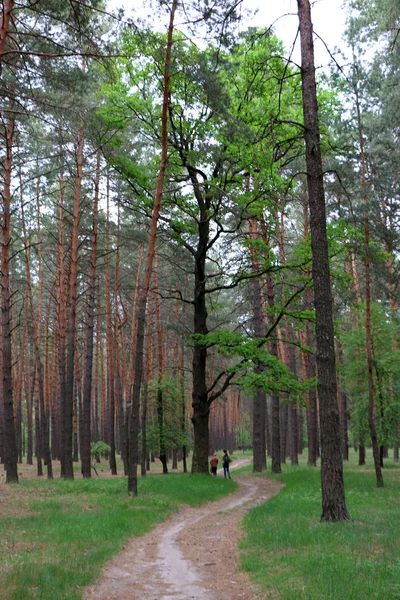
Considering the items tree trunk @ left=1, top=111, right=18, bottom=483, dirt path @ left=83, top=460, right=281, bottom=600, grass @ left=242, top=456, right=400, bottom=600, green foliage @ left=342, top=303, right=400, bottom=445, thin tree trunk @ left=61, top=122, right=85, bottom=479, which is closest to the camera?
grass @ left=242, top=456, right=400, bottom=600

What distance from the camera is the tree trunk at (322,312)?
9.02m

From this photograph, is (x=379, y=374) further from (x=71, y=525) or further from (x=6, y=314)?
(x=71, y=525)

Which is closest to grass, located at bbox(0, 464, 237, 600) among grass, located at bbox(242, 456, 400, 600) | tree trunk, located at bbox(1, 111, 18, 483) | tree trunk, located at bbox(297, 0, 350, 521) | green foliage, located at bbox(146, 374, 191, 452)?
tree trunk, located at bbox(1, 111, 18, 483)

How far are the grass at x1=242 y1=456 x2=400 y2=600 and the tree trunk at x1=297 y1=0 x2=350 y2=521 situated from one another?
736 millimetres

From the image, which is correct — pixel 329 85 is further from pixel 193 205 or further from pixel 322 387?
pixel 322 387

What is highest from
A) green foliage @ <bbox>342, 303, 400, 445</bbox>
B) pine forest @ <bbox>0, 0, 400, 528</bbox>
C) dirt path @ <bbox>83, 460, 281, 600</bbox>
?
pine forest @ <bbox>0, 0, 400, 528</bbox>

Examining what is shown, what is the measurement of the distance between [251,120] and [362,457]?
72.9 feet

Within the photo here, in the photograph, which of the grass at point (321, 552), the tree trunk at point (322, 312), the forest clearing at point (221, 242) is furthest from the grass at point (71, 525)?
the tree trunk at point (322, 312)

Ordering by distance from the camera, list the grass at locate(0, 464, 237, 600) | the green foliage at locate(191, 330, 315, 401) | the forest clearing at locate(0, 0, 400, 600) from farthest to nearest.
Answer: the green foliage at locate(191, 330, 315, 401)
the forest clearing at locate(0, 0, 400, 600)
the grass at locate(0, 464, 237, 600)

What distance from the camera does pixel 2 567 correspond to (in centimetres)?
628

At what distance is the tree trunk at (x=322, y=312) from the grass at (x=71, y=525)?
13.2ft

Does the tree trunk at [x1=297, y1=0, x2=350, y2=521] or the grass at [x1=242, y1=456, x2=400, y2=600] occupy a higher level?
the tree trunk at [x1=297, y1=0, x2=350, y2=521]

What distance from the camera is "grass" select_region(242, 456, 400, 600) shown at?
5242 millimetres

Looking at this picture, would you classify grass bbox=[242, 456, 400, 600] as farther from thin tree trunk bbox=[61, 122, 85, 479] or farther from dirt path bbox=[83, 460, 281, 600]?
thin tree trunk bbox=[61, 122, 85, 479]
